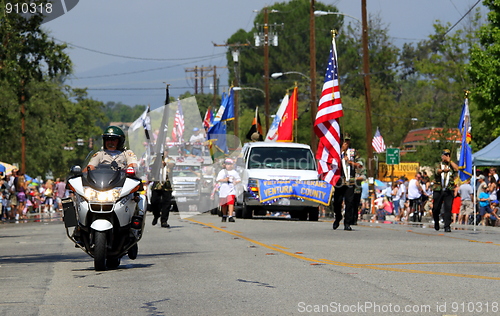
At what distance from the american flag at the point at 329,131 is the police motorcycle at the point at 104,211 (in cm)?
1088

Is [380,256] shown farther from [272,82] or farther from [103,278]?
[272,82]

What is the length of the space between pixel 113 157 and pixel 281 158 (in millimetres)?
15954

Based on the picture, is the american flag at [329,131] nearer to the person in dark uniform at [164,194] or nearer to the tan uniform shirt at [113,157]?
the person in dark uniform at [164,194]

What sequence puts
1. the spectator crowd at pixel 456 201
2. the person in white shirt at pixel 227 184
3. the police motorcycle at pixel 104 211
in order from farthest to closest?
the spectator crowd at pixel 456 201 < the person in white shirt at pixel 227 184 < the police motorcycle at pixel 104 211

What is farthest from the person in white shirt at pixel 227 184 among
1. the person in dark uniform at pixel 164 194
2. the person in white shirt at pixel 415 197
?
the person in white shirt at pixel 415 197

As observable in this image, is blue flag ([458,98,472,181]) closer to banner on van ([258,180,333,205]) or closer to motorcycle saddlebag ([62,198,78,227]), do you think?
banner on van ([258,180,333,205])

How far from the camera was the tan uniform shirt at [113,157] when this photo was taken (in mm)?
12477

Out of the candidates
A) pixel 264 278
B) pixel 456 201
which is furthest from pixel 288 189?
pixel 264 278

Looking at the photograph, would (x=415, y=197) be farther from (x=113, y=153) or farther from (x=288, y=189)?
(x=113, y=153)

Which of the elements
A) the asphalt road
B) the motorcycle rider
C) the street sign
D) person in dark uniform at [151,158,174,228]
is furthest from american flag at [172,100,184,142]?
the motorcycle rider

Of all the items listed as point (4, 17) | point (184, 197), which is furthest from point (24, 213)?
point (4, 17)

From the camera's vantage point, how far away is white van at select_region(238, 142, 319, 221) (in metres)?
26.9

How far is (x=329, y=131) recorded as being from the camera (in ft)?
79.3

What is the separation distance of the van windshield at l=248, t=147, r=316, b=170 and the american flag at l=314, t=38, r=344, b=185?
11.3 ft
